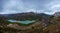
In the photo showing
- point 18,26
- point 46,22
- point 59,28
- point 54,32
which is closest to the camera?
point 54,32

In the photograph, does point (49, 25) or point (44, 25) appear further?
point (44, 25)

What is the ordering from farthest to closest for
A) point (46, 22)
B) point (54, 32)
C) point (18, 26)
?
point (18, 26), point (46, 22), point (54, 32)

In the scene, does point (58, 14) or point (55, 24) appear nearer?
point (55, 24)

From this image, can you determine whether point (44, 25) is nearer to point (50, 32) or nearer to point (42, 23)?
point (42, 23)

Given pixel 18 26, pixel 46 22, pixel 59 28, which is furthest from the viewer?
pixel 18 26

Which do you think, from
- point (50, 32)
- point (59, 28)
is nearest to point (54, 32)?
point (50, 32)

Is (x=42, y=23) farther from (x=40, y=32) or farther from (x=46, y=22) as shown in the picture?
(x=40, y=32)

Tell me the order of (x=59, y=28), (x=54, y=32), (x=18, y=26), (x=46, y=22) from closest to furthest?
(x=54, y=32) → (x=59, y=28) → (x=46, y=22) → (x=18, y=26)

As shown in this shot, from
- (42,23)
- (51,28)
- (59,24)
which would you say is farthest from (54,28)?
(42,23)
